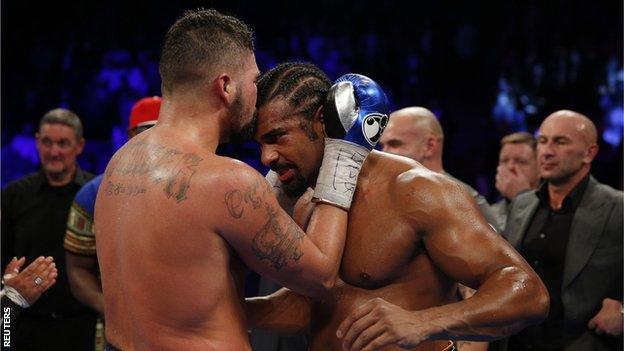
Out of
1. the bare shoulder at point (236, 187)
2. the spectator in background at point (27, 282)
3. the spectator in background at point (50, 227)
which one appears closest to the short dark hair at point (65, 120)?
the spectator in background at point (50, 227)

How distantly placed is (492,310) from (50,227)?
8.44 ft

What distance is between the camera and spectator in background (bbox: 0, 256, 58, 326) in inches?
95.3

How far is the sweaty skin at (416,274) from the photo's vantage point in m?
1.55

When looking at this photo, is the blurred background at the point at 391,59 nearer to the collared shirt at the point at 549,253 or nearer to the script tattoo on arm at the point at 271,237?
the collared shirt at the point at 549,253

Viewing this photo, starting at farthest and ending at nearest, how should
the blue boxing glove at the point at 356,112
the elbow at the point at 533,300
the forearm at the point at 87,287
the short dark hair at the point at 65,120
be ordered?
→ the short dark hair at the point at 65,120, the forearm at the point at 87,287, the blue boxing glove at the point at 356,112, the elbow at the point at 533,300

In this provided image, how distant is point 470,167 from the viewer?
17.6 ft

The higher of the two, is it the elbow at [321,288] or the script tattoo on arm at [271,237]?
the script tattoo on arm at [271,237]

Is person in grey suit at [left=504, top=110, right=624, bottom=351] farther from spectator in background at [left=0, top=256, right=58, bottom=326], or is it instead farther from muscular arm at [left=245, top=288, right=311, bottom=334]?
spectator in background at [left=0, top=256, right=58, bottom=326]

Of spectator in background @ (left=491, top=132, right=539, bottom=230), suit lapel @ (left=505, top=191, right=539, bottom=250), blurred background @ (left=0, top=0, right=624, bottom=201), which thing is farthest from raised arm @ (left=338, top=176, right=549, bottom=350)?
blurred background @ (left=0, top=0, right=624, bottom=201)

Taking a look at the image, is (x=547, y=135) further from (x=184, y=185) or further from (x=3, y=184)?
(x=3, y=184)

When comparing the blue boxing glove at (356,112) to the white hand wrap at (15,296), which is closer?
the blue boxing glove at (356,112)

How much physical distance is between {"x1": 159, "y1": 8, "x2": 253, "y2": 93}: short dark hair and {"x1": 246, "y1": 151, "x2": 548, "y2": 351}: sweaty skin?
1.37ft

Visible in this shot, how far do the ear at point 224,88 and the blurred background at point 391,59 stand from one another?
136 inches

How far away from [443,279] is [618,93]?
4402mm
